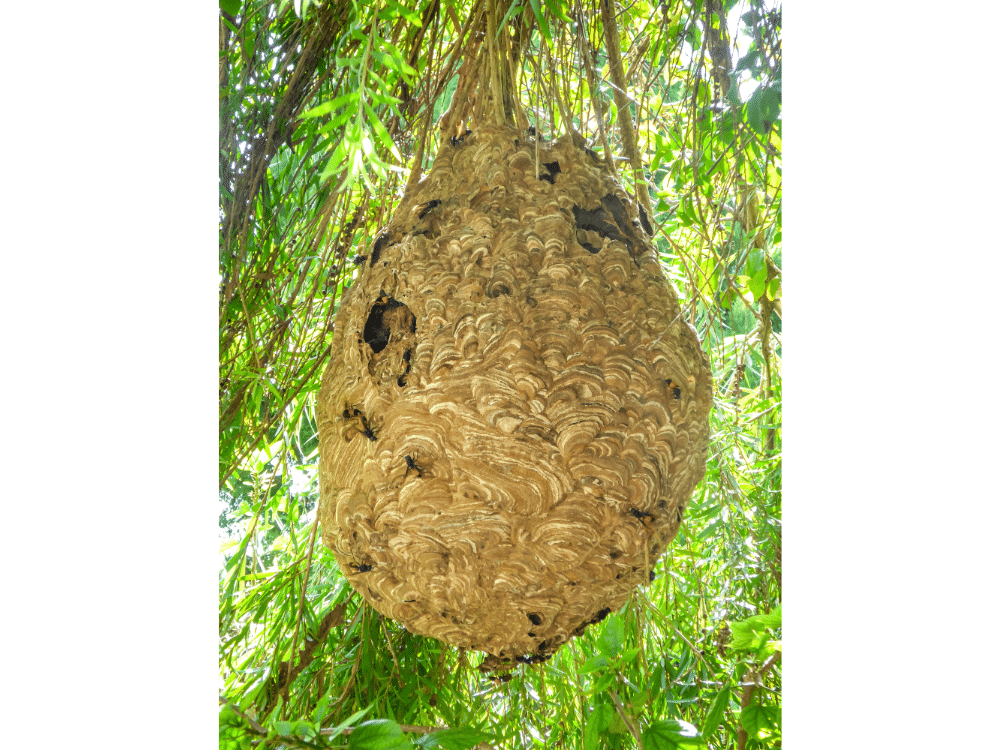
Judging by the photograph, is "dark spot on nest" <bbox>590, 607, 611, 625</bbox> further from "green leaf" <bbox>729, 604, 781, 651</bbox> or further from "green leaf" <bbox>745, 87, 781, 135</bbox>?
"green leaf" <bbox>745, 87, 781, 135</bbox>

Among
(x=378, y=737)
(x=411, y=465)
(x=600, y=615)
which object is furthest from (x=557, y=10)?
(x=378, y=737)

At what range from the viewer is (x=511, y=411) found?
24.5 inches

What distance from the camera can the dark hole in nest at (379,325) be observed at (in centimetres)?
69

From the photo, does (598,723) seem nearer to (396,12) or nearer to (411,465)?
(411,465)

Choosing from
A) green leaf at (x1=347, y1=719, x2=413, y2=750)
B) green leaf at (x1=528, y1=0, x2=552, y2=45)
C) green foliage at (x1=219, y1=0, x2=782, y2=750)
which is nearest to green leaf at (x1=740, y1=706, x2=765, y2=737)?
green foliage at (x1=219, y1=0, x2=782, y2=750)

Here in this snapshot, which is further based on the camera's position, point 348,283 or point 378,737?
point 348,283

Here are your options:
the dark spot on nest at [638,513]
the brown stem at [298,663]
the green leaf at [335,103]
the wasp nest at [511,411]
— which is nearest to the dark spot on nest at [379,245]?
the wasp nest at [511,411]

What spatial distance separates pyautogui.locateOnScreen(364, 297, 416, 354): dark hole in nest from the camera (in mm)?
688

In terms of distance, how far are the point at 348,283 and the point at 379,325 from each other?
22 cm
